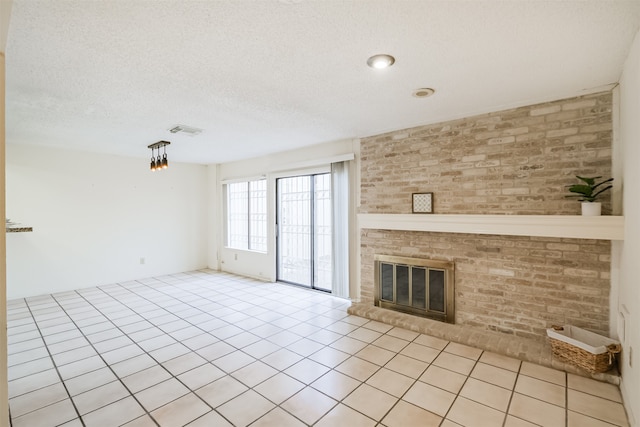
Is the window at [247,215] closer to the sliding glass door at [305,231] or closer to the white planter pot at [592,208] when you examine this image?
the sliding glass door at [305,231]

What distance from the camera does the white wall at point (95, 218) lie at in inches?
183

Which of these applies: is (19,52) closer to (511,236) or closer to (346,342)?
(346,342)

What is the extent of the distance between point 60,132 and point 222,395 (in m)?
4.01

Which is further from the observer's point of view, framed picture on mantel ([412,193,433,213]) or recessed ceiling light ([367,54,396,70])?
framed picture on mantel ([412,193,433,213])

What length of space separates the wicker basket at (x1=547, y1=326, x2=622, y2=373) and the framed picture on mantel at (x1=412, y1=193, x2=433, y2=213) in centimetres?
162

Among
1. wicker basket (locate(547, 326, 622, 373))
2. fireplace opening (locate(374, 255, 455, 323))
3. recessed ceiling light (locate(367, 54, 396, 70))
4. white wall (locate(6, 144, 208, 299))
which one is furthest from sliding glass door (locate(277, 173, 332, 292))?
wicker basket (locate(547, 326, 622, 373))

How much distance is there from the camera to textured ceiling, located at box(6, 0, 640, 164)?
159cm

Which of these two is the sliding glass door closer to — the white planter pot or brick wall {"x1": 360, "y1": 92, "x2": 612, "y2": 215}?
brick wall {"x1": 360, "y1": 92, "x2": 612, "y2": 215}

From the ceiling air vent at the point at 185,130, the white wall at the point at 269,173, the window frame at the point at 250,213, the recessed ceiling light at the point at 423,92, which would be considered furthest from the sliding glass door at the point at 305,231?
the recessed ceiling light at the point at 423,92

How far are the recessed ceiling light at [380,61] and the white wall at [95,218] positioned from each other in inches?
211

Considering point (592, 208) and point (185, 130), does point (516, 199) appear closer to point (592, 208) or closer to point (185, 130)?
point (592, 208)

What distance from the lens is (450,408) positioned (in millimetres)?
2090

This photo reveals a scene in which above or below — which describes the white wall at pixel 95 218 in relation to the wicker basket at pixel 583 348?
above

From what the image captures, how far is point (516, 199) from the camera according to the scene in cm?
302
